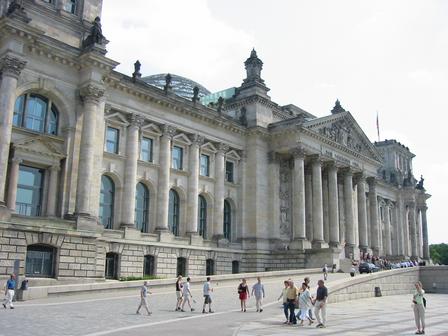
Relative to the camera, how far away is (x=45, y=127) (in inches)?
1455

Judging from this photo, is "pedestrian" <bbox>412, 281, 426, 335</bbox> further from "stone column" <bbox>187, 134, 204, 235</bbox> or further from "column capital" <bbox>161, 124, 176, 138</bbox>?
"column capital" <bbox>161, 124, 176, 138</bbox>

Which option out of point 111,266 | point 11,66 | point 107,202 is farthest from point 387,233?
point 11,66

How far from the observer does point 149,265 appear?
145ft

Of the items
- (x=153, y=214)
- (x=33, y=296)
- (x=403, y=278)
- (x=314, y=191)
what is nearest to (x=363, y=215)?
(x=314, y=191)

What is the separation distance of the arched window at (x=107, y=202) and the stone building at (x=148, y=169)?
11 centimetres

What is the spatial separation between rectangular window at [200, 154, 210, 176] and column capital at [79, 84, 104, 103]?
16.6 meters

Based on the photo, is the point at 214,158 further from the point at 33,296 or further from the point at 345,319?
the point at 345,319

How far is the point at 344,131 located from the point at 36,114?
39.3 m

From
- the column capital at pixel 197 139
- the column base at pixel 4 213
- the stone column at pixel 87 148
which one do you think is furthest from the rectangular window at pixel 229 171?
the column base at pixel 4 213

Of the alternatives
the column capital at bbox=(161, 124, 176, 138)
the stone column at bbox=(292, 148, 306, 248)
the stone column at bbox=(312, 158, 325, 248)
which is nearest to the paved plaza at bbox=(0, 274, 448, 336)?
the column capital at bbox=(161, 124, 176, 138)

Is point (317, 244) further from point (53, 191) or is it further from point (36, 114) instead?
point (36, 114)

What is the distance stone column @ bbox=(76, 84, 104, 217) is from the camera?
36344 millimetres

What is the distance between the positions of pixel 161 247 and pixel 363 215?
31.6 meters

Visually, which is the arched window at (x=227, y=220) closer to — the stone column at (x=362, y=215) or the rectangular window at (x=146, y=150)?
the rectangular window at (x=146, y=150)
